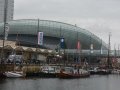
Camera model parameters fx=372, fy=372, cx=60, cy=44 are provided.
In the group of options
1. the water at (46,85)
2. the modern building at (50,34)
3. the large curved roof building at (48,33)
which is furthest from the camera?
the large curved roof building at (48,33)

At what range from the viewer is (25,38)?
168750 millimetres

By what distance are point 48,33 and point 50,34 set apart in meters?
1.32

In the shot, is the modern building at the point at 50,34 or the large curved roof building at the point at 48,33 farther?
the large curved roof building at the point at 48,33

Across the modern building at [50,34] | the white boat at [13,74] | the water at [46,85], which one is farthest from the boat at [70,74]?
the modern building at [50,34]

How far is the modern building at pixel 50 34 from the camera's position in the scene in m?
164

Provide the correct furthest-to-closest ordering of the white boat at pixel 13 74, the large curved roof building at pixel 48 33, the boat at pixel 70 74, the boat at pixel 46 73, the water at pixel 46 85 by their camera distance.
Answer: the large curved roof building at pixel 48 33 → the boat at pixel 70 74 → the boat at pixel 46 73 → the white boat at pixel 13 74 → the water at pixel 46 85

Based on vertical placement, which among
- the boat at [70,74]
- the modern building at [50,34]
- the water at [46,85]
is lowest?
the water at [46,85]

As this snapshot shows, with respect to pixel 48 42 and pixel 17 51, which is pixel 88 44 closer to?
pixel 48 42

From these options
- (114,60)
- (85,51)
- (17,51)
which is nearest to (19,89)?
(17,51)

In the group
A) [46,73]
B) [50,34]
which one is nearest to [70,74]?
[46,73]

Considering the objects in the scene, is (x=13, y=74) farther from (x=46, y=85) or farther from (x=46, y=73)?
(x=46, y=85)

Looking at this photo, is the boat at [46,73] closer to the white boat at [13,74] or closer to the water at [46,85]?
the white boat at [13,74]

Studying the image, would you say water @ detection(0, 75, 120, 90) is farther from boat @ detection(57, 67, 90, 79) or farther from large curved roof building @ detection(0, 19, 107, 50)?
large curved roof building @ detection(0, 19, 107, 50)

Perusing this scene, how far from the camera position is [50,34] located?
170 m
